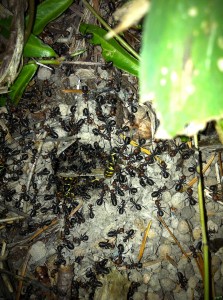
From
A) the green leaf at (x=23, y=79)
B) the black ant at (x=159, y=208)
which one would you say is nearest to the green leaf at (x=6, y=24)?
the green leaf at (x=23, y=79)

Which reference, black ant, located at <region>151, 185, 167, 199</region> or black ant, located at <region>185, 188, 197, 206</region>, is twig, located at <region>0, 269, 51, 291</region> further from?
black ant, located at <region>185, 188, 197, 206</region>

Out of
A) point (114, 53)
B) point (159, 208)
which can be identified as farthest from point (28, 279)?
point (114, 53)

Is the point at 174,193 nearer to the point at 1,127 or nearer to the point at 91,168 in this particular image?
the point at 91,168

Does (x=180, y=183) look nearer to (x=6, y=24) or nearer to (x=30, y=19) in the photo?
(x=30, y=19)

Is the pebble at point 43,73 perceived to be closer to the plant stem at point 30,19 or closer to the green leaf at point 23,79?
the green leaf at point 23,79

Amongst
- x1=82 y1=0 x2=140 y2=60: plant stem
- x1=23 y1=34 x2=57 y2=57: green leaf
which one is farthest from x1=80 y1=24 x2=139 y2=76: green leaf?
x1=23 y1=34 x2=57 y2=57: green leaf
